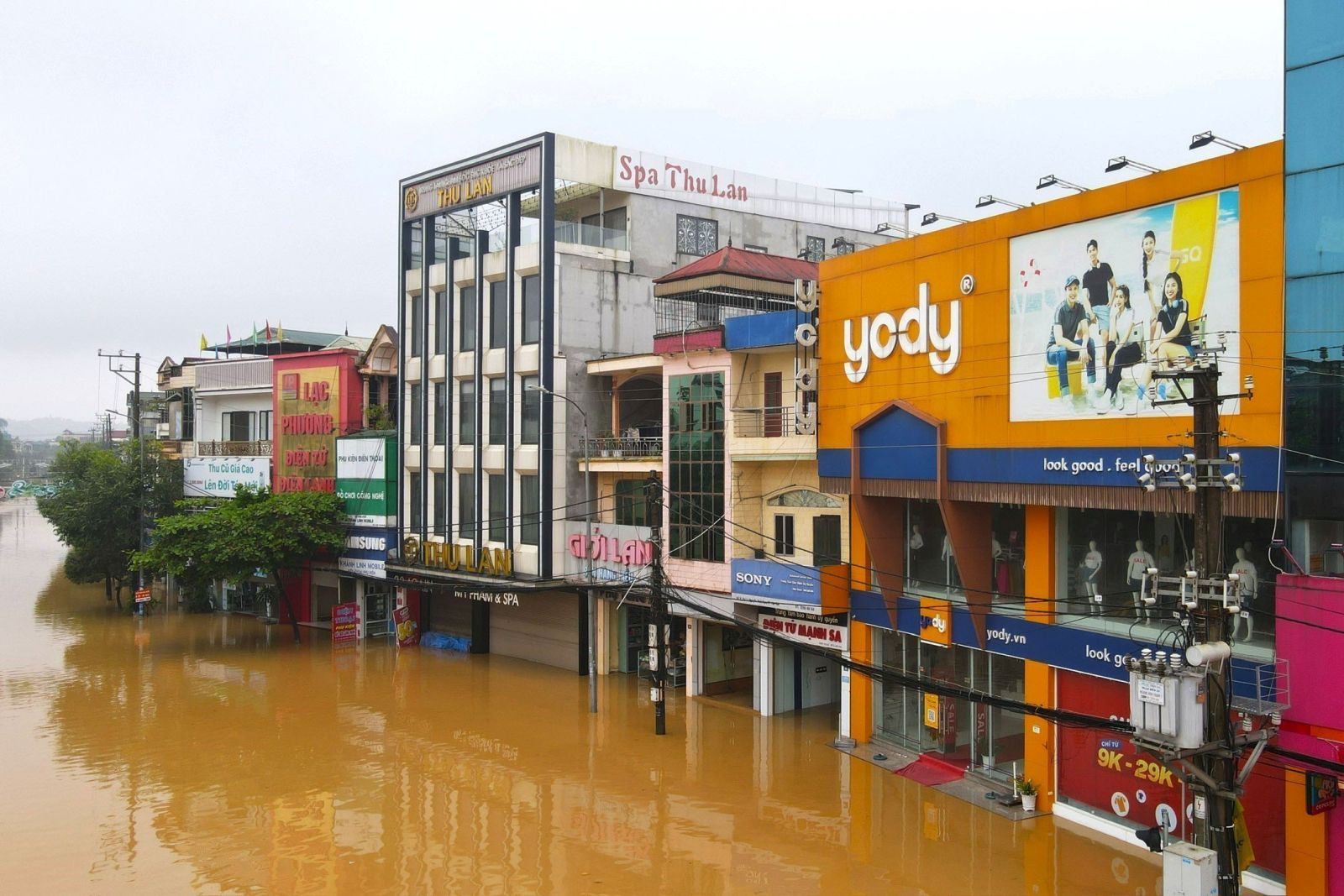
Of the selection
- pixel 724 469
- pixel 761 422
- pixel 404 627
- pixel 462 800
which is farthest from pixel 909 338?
pixel 404 627

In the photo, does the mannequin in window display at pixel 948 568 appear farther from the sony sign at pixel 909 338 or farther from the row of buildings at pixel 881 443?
the sony sign at pixel 909 338

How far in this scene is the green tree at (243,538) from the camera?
4366 cm

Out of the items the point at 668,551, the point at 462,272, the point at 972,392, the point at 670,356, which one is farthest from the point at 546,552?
the point at 972,392

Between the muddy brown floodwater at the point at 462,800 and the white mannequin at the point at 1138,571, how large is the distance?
4823mm

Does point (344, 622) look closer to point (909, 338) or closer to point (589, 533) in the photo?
point (589, 533)

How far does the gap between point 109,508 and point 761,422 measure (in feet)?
130

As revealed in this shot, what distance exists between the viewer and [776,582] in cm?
2905

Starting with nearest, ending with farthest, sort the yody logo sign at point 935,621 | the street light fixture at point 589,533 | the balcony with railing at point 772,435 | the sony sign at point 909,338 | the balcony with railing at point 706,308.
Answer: the sony sign at point 909,338, the yody logo sign at point 935,621, the balcony with railing at point 772,435, the street light fixture at point 589,533, the balcony with railing at point 706,308

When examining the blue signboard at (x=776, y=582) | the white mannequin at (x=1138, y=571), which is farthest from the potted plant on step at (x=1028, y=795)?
the blue signboard at (x=776, y=582)

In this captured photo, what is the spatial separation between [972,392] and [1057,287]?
304 centimetres

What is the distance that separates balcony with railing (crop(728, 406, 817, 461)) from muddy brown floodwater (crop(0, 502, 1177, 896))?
8.14 metres

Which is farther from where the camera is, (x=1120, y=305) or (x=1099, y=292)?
(x=1099, y=292)

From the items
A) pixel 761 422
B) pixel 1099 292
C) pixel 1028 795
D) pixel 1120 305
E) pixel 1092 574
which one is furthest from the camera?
pixel 761 422

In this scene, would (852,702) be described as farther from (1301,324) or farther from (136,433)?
(136,433)
